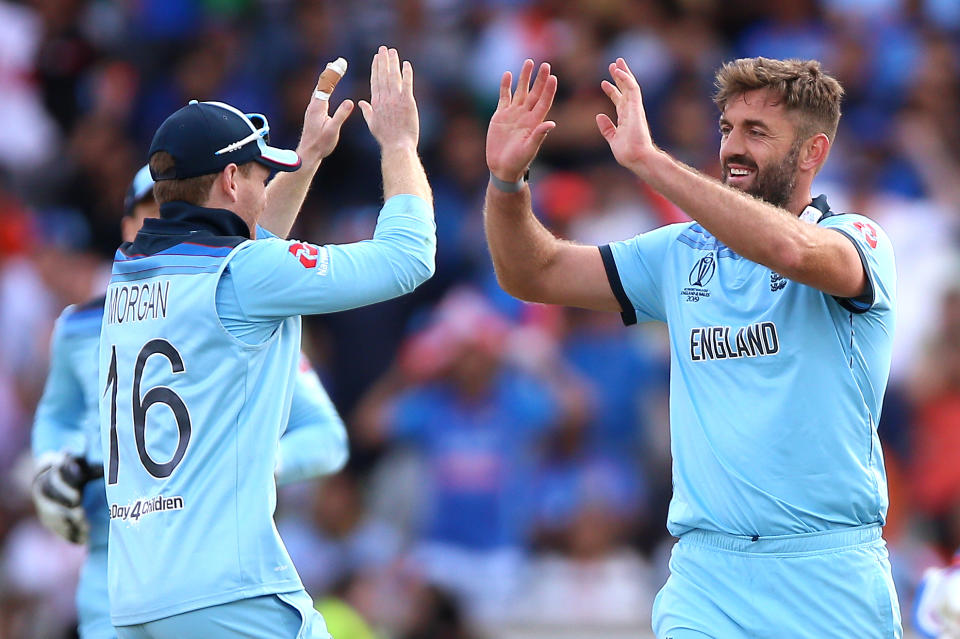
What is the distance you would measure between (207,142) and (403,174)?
0.65 metres

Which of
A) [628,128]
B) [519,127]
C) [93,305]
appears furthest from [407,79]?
[93,305]

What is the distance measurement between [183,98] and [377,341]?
330 centimetres

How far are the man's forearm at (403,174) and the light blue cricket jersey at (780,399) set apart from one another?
101cm

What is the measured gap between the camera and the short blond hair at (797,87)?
498cm

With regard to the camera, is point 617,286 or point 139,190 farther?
point 139,190

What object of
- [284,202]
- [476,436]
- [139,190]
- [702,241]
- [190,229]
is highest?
[139,190]

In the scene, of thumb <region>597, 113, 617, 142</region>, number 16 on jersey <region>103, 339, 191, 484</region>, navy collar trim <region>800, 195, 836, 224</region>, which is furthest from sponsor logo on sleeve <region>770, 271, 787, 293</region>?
number 16 on jersey <region>103, 339, 191, 484</region>

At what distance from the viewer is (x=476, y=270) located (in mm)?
10664

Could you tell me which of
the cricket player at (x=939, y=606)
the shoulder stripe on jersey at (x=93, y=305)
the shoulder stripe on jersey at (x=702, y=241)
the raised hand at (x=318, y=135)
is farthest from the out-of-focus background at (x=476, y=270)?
the shoulder stripe on jersey at (x=702, y=241)

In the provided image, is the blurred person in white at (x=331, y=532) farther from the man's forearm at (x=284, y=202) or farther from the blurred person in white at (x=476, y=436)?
the man's forearm at (x=284, y=202)

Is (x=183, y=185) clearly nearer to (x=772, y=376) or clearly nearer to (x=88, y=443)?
(x=88, y=443)

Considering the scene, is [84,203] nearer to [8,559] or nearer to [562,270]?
[8,559]

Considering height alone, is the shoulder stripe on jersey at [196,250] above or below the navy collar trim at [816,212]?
below

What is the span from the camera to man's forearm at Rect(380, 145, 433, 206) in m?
4.78
